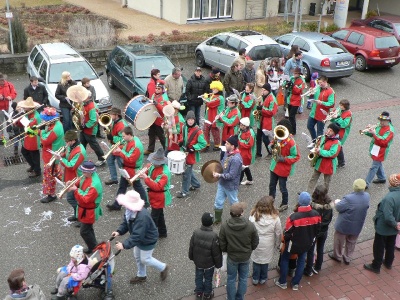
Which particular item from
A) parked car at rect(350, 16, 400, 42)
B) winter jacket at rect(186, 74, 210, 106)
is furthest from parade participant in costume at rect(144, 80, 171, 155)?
parked car at rect(350, 16, 400, 42)

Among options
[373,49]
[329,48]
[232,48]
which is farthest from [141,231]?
[373,49]

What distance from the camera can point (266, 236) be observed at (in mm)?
6910

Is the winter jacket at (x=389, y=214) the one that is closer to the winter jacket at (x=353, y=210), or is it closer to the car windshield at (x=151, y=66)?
the winter jacket at (x=353, y=210)

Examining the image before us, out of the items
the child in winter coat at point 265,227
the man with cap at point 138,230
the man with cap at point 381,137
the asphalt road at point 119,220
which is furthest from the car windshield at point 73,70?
the child in winter coat at point 265,227

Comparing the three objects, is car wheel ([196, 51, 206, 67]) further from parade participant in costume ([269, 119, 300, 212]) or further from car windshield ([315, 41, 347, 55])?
parade participant in costume ([269, 119, 300, 212])

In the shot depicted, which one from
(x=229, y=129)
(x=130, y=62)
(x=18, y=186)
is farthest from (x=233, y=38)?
(x=18, y=186)

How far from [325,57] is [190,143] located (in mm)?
8630

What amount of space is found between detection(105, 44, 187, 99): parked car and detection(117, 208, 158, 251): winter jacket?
277 inches

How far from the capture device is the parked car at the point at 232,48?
624 inches

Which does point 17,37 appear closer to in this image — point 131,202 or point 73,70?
point 73,70

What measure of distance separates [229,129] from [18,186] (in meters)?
4.39

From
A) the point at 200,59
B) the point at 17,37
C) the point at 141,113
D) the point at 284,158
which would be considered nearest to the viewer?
the point at 284,158

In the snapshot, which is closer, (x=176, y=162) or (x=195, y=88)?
(x=176, y=162)

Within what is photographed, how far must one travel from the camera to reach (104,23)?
1925 cm
